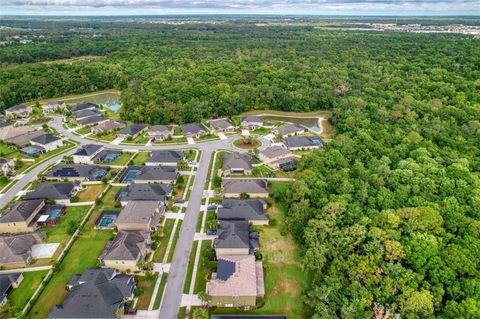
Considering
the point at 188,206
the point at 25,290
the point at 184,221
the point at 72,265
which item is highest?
the point at 188,206

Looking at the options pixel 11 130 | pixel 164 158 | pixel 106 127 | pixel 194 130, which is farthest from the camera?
pixel 106 127

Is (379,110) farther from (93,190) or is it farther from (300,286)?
(93,190)

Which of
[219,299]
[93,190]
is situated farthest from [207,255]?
[93,190]

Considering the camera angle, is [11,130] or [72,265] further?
[11,130]

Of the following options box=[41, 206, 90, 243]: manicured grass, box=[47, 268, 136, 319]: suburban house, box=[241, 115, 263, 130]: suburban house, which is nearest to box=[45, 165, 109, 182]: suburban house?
box=[41, 206, 90, 243]: manicured grass

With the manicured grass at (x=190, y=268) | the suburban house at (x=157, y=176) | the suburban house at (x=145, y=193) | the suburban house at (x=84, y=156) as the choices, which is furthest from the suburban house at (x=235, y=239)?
the suburban house at (x=84, y=156)

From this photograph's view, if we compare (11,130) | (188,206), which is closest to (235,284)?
(188,206)

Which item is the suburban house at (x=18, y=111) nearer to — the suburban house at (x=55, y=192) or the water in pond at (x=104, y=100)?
the water in pond at (x=104, y=100)

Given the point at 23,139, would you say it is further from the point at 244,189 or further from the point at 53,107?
the point at 244,189
